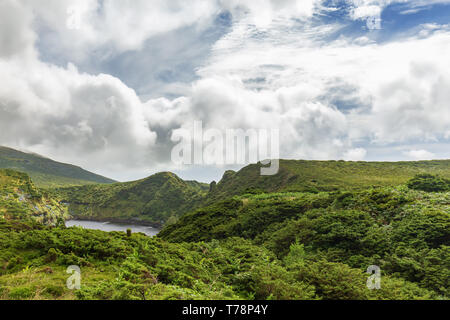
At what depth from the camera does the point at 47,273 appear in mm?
9508

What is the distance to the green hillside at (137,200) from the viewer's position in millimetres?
142750

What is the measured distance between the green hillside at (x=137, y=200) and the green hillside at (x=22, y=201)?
48555 millimetres

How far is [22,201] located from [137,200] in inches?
3211

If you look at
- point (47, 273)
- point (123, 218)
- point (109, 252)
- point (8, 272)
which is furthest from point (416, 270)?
point (123, 218)

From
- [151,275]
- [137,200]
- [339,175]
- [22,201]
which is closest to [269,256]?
[151,275]

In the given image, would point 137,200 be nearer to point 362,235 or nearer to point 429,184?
point 429,184

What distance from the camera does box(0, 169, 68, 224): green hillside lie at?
236ft

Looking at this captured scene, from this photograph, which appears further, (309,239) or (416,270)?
(309,239)

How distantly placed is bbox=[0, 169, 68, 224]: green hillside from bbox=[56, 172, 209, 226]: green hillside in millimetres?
48555

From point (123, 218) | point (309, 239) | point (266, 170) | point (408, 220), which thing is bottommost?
point (123, 218)

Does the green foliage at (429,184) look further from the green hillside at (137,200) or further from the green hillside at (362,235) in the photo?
the green hillside at (137,200)

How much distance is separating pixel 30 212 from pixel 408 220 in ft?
331

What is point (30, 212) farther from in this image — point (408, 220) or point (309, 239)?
point (408, 220)

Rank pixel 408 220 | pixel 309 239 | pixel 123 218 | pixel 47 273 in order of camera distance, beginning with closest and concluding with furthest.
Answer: pixel 47 273 < pixel 408 220 < pixel 309 239 < pixel 123 218
